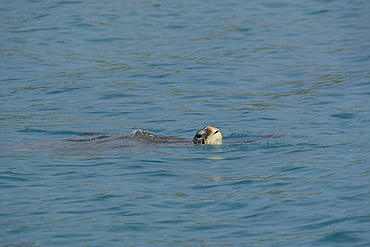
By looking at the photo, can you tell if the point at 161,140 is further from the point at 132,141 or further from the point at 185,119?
the point at 185,119

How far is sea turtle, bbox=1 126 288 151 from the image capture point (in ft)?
28.7

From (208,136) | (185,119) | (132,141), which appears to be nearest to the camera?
(208,136)

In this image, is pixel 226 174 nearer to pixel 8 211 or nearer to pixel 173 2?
pixel 8 211

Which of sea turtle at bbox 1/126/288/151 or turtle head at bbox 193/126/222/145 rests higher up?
turtle head at bbox 193/126/222/145

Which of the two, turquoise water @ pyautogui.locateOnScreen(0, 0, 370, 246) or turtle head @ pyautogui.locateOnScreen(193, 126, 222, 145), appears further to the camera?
turtle head @ pyautogui.locateOnScreen(193, 126, 222, 145)

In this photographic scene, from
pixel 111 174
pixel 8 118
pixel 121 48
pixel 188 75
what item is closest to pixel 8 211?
pixel 111 174

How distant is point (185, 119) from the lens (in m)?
10.9

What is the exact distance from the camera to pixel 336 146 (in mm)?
8523

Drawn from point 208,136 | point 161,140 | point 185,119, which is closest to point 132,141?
point 161,140

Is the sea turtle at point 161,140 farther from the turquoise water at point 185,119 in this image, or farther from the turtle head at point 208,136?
the turquoise water at point 185,119

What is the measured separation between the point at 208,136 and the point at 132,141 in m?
1.21

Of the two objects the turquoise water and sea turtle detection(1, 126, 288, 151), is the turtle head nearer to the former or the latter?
sea turtle detection(1, 126, 288, 151)

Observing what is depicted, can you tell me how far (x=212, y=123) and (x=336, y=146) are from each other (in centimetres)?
265

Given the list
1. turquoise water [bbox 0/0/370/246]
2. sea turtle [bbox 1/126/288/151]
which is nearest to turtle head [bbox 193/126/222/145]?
sea turtle [bbox 1/126/288/151]
